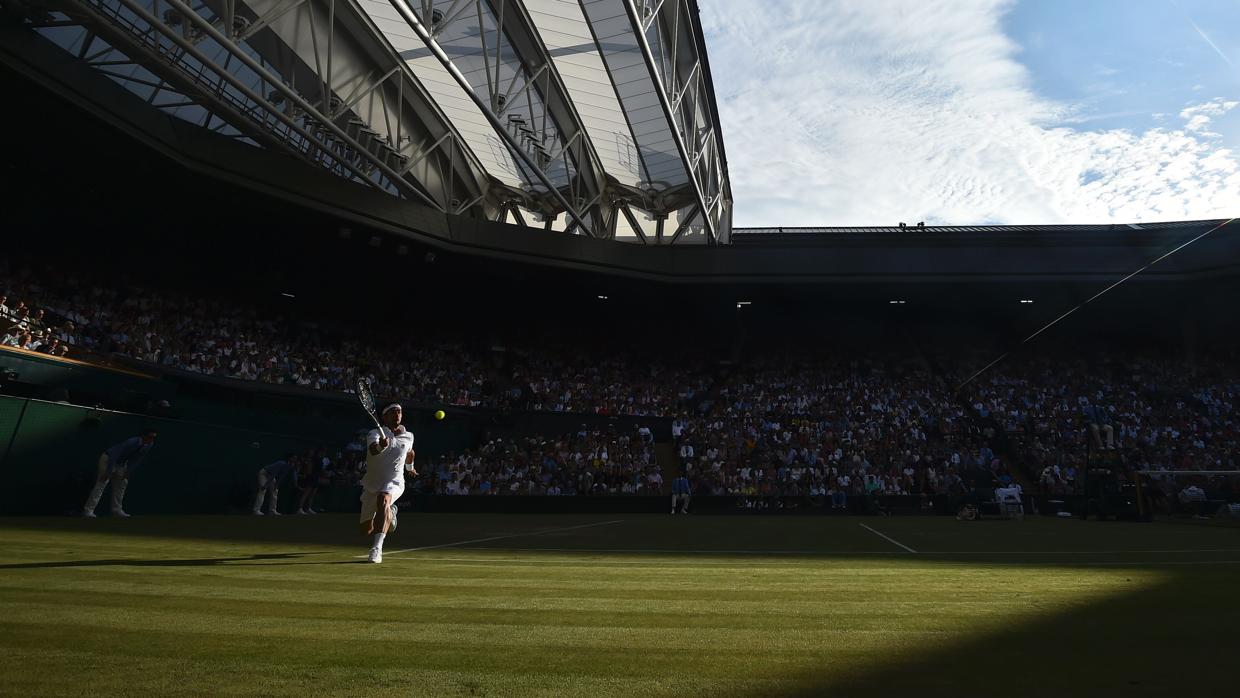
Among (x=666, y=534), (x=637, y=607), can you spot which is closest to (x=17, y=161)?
(x=666, y=534)

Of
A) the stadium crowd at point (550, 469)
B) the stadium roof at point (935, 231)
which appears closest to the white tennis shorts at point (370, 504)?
the stadium crowd at point (550, 469)

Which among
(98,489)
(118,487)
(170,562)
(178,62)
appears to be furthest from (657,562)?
(178,62)

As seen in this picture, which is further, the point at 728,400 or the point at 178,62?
the point at 728,400

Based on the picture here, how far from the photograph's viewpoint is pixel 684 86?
986 inches

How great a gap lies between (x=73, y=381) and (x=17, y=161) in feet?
32.8

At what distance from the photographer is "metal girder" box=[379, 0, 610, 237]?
20.5m

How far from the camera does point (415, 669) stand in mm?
3723

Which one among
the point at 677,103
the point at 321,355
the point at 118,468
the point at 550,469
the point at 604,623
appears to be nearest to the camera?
the point at 604,623

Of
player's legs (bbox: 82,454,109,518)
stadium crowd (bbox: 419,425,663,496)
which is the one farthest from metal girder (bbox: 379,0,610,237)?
player's legs (bbox: 82,454,109,518)

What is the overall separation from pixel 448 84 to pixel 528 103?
279 cm

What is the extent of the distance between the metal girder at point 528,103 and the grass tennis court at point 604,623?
49.2 ft

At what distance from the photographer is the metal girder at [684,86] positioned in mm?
21089

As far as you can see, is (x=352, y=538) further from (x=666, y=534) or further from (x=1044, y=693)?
(x=1044, y=693)

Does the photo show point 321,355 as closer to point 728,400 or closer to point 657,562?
point 728,400
